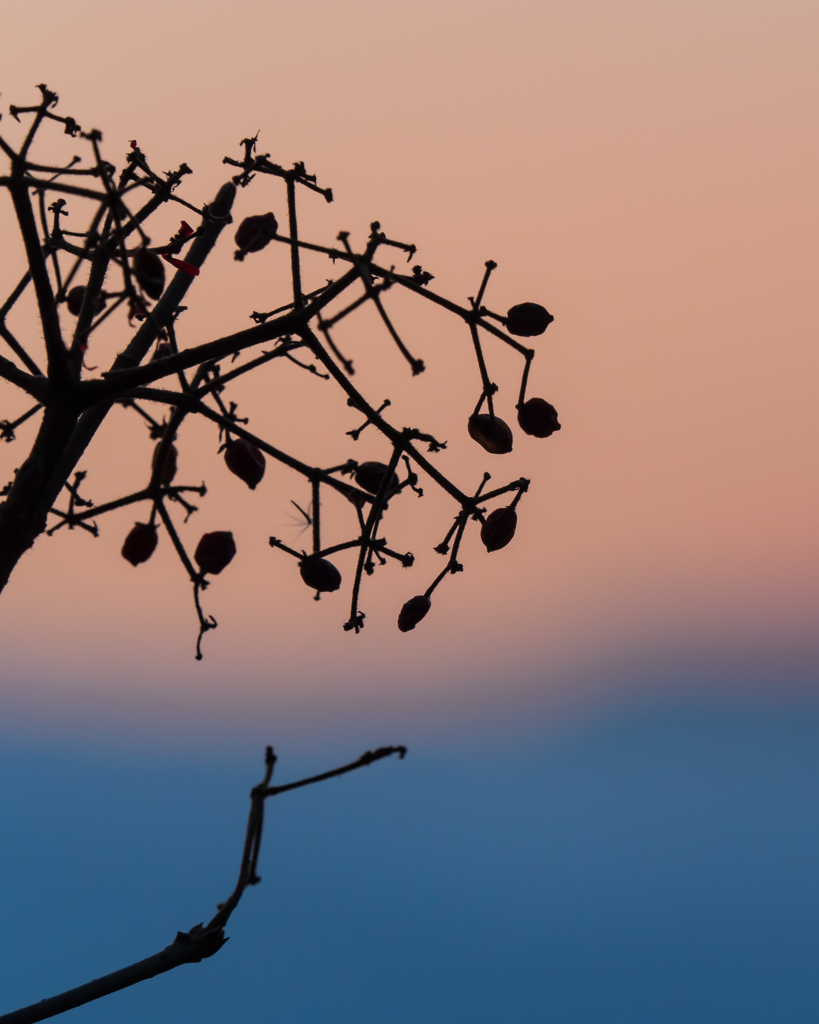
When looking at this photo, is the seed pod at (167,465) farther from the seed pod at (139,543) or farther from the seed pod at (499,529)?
the seed pod at (499,529)

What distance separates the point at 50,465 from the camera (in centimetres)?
179

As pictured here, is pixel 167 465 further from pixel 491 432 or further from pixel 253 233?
pixel 491 432

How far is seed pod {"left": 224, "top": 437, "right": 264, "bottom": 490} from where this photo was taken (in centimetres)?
211

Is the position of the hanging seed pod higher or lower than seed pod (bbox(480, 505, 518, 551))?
higher

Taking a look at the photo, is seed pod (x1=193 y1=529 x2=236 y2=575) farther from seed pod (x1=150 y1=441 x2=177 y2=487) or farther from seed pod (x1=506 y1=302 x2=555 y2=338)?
seed pod (x1=506 y1=302 x2=555 y2=338)

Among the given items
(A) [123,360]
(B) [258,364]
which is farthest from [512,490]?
(A) [123,360]

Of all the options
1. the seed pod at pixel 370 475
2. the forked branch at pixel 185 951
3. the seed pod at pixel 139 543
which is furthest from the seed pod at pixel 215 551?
the forked branch at pixel 185 951

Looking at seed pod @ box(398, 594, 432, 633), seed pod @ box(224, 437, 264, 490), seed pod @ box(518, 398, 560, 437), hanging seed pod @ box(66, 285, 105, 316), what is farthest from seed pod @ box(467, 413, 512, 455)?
hanging seed pod @ box(66, 285, 105, 316)

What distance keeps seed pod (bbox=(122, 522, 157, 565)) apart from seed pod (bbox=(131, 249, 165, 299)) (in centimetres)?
57

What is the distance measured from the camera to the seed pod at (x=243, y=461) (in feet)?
6.93

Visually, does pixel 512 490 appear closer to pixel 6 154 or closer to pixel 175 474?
pixel 175 474

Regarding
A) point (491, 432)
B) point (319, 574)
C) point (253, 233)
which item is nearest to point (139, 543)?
point (319, 574)

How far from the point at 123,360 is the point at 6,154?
0.72m

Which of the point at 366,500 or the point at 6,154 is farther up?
the point at 6,154
